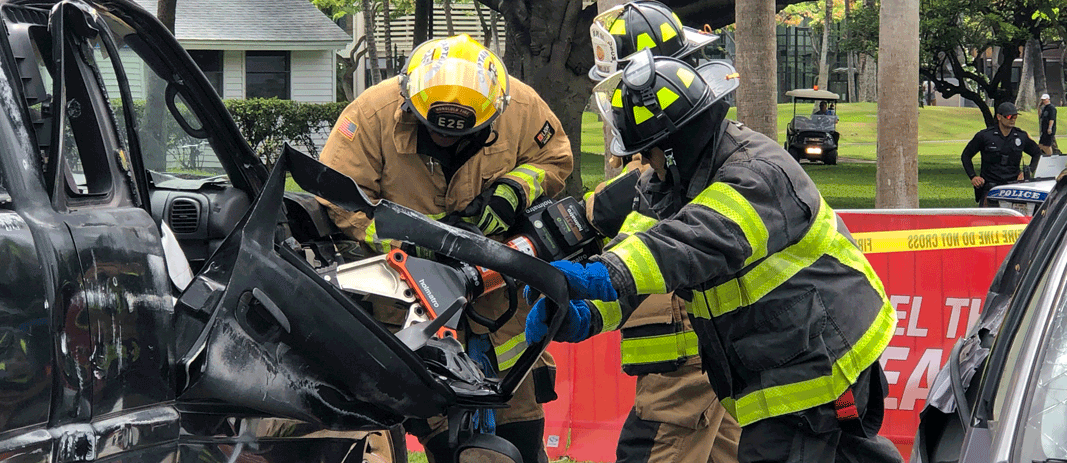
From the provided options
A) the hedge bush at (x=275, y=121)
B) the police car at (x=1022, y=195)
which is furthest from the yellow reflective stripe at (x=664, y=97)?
the hedge bush at (x=275, y=121)

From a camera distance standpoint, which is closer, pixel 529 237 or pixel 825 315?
pixel 825 315

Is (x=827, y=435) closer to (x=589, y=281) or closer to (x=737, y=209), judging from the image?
(x=737, y=209)

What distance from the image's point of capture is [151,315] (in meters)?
2.31

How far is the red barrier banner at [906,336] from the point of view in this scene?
17.5 ft

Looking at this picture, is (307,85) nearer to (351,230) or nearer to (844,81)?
(351,230)

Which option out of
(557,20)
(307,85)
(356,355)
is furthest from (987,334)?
(307,85)

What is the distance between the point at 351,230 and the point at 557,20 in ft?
26.4

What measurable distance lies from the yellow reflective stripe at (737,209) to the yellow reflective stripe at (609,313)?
1.90 ft

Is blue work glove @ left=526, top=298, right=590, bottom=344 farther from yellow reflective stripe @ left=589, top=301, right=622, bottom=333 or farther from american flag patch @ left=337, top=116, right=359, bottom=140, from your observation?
american flag patch @ left=337, top=116, right=359, bottom=140

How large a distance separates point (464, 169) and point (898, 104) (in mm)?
6493

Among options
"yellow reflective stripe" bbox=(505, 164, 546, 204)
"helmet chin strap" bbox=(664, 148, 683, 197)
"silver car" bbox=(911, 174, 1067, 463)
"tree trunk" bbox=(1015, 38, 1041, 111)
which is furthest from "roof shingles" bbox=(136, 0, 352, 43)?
"silver car" bbox=(911, 174, 1067, 463)

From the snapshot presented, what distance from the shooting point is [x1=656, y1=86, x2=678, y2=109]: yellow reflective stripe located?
10.2 ft

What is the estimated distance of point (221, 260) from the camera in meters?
2.51

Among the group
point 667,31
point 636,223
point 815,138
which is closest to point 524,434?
point 636,223
